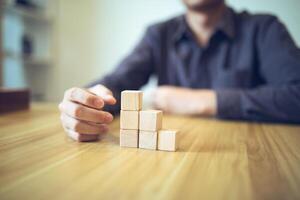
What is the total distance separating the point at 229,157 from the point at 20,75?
2.43m

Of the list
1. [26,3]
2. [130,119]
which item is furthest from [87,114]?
[26,3]

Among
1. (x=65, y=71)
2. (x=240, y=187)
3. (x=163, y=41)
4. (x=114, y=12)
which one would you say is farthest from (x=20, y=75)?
(x=240, y=187)

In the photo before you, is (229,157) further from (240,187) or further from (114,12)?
(114,12)

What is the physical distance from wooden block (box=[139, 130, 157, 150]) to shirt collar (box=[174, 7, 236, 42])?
0.91 m

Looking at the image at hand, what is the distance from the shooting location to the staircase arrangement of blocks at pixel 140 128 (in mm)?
643

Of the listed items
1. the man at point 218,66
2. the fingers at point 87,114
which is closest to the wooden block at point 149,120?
the fingers at point 87,114

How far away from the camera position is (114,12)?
258cm

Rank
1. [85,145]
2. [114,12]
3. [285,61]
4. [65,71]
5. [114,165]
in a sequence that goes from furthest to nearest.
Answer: [65,71] → [114,12] → [285,61] → [85,145] → [114,165]

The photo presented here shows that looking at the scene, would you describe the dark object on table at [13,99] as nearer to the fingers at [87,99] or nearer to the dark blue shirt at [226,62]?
the dark blue shirt at [226,62]

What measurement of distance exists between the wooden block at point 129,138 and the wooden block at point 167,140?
0.05 m

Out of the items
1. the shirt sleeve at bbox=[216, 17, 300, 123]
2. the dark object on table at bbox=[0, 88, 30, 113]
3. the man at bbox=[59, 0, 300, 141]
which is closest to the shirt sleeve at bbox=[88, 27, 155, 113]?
the man at bbox=[59, 0, 300, 141]

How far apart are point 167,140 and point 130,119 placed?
0.09 meters

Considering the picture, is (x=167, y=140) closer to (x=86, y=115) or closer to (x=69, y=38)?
(x=86, y=115)

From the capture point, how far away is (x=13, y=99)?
1161mm
